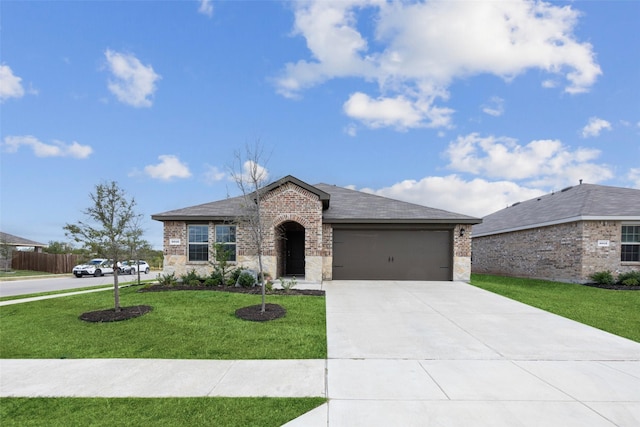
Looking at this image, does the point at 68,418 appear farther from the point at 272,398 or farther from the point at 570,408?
the point at 570,408

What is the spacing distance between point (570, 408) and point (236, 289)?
33.1ft

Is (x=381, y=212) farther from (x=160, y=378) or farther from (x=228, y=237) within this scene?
(x=160, y=378)

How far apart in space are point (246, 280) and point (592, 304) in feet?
38.6

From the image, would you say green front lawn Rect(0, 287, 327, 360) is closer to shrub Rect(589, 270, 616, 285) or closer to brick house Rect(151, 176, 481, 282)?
brick house Rect(151, 176, 481, 282)

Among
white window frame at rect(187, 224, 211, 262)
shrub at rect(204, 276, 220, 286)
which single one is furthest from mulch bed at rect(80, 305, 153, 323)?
white window frame at rect(187, 224, 211, 262)

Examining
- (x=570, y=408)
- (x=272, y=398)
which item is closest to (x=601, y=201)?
(x=570, y=408)

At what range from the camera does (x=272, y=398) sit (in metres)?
4.19

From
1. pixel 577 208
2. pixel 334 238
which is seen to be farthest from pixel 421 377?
pixel 577 208

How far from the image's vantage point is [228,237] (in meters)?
14.8

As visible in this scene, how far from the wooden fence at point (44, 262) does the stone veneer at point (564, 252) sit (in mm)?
34317

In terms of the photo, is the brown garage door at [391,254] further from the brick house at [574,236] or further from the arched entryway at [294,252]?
the brick house at [574,236]

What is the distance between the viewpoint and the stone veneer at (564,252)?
50.0 feet

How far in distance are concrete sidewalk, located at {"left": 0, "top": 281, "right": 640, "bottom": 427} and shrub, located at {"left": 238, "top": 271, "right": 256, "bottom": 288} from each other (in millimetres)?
5699

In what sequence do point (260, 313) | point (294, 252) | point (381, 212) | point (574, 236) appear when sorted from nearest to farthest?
point (260, 313), point (381, 212), point (574, 236), point (294, 252)
